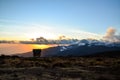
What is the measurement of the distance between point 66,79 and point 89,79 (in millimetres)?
3465

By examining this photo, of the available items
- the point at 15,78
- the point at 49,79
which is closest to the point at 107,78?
the point at 49,79

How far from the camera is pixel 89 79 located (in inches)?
1359

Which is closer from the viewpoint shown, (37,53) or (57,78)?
(57,78)

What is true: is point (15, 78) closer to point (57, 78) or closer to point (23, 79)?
point (23, 79)

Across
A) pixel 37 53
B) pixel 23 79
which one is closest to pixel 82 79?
pixel 23 79

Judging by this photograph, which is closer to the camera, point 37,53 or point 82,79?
point 82,79

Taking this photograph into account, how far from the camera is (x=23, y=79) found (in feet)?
111

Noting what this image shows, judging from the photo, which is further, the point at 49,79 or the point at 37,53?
the point at 37,53

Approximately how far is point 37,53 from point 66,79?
76781mm

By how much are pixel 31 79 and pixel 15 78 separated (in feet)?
9.41

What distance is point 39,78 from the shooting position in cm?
3503

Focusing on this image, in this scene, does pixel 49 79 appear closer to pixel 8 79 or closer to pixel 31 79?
pixel 31 79

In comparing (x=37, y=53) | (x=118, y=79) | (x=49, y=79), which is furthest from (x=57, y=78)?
(x=37, y=53)

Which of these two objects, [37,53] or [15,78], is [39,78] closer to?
[15,78]
